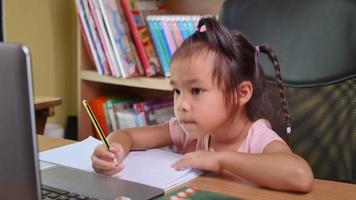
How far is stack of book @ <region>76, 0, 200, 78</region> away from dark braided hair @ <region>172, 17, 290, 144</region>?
79cm

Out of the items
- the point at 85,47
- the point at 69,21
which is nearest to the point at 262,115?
the point at 85,47

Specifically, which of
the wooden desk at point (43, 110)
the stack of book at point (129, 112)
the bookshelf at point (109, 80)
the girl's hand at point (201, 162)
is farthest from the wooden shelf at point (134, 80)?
the girl's hand at point (201, 162)

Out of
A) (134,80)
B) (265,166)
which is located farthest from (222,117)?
(134,80)

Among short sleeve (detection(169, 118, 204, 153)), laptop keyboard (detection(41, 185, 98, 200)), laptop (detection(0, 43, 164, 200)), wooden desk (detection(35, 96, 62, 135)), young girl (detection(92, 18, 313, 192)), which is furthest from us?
wooden desk (detection(35, 96, 62, 135))

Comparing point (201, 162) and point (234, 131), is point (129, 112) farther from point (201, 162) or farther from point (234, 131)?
point (201, 162)

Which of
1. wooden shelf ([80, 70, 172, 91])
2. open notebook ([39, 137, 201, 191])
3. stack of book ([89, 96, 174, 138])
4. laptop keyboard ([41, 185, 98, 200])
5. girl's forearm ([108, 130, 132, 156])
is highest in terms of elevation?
wooden shelf ([80, 70, 172, 91])

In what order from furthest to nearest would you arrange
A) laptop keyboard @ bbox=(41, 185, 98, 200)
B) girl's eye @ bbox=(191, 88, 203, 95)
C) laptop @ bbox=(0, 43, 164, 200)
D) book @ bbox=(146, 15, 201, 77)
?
book @ bbox=(146, 15, 201, 77) < girl's eye @ bbox=(191, 88, 203, 95) < laptop keyboard @ bbox=(41, 185, 98, 200) < laptop @ bbox=(0, 43, 164, 200)

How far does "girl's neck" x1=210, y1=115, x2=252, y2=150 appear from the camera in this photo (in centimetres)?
104

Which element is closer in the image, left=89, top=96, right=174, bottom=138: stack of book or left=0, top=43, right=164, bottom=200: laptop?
left=0, top=43, right=164, bottom=200: laptop

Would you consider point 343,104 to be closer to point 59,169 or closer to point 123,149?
point 123,149

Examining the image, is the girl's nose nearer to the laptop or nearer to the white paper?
the white paper

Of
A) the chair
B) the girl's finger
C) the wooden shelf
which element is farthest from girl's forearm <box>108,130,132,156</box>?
the wooden shelf

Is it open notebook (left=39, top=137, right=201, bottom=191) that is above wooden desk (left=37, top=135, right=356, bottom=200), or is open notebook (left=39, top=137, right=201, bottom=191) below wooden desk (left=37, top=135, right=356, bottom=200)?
above

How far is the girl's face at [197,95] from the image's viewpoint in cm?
94
